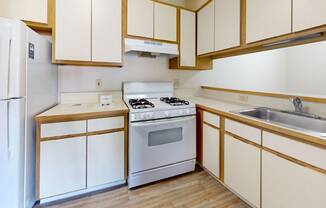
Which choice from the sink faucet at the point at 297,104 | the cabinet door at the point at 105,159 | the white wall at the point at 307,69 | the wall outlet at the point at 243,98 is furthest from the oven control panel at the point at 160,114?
the white wall at the point at 307,69

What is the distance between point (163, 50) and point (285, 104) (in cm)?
147

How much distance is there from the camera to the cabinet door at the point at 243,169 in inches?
56.2

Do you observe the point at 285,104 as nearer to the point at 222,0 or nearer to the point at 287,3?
the point at 287,3

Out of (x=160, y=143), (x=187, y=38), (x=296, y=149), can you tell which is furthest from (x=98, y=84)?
(x=296, y=149)

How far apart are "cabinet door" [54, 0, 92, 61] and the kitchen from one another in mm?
10

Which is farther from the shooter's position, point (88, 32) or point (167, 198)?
point (88, 32)

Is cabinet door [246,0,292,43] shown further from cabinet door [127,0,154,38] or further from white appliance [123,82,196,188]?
cabinet door [127,0,154,38]

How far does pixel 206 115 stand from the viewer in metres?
2.03

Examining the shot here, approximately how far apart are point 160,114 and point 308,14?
1470 millimetres

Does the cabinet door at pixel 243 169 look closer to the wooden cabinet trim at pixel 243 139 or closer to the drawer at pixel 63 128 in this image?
the wooden cabinet trim at pixel 243 139

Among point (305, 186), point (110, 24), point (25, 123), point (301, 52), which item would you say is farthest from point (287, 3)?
point (25, 123)

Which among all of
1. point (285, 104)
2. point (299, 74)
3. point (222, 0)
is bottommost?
point (285, 104)

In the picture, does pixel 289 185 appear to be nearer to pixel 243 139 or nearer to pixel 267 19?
pixel 243 139

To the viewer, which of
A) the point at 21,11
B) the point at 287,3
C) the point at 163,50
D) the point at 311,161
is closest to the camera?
the point at 311,161
